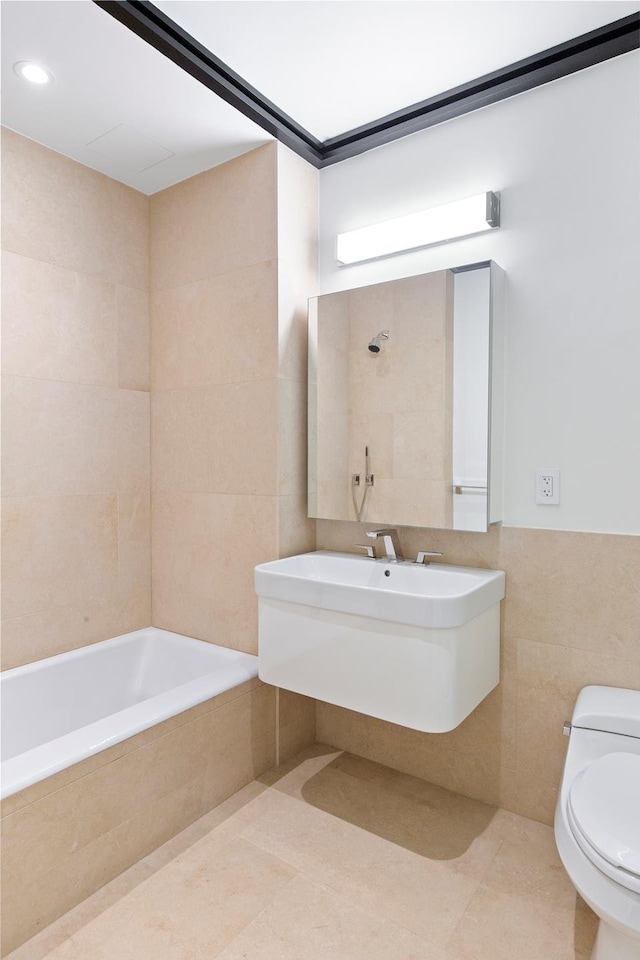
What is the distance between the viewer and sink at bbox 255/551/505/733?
1.58m

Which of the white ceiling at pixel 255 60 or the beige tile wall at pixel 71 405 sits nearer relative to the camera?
the white ceiling at pixel 255 60

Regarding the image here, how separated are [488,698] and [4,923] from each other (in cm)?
149

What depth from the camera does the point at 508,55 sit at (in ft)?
5.84

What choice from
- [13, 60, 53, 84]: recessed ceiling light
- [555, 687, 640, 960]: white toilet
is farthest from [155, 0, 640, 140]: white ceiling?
[555, 687, 640, 960]: white toilet

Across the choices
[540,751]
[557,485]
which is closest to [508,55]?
[557,485]

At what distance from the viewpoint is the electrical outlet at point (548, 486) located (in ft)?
5.94

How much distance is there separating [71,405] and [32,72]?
1.10 metres

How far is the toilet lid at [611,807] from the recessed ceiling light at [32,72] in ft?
8.10

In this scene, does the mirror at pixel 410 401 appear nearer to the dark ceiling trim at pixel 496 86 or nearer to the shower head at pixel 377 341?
the shower head at pixel 377 341

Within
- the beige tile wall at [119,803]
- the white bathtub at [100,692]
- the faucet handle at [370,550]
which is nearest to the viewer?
the beige tile wall at [119,803]

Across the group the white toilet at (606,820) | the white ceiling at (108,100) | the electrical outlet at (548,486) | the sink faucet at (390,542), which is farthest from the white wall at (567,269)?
the white ceiling at (108,100)

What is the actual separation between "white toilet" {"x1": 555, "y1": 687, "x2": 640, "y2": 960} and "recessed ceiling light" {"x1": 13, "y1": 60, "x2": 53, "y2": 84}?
2.47 metres

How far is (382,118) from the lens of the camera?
2098 mm

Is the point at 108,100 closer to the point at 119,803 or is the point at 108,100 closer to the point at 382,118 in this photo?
the point at 382,118
